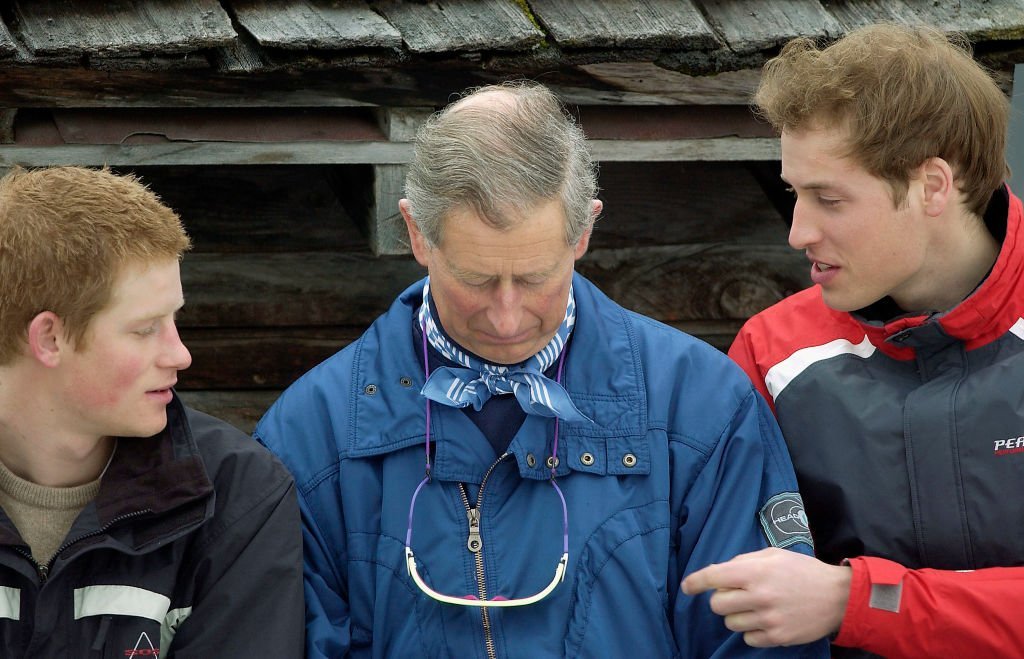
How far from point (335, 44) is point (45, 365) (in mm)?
977

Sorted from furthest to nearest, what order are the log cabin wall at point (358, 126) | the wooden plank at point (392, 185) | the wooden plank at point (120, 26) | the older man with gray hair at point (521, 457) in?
the wooden plank at point (392, 185) < the log cabin wall at point (358, 126) < the wooden plank at point (120, 26) < the older man with gray hair at point (521, 457)

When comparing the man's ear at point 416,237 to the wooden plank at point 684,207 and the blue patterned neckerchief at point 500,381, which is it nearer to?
the blue patterned neckerchief at point 500,381

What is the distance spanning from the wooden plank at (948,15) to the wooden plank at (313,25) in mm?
1174

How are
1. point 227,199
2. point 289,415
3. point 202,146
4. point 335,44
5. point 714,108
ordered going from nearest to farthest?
point 289,415, point 335,44, point 202,146, point 714,108, point 227,199

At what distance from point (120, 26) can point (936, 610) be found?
209 centimetres

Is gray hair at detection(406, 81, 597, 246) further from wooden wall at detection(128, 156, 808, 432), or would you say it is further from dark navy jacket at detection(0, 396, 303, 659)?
wooden wall at detection(128, 156, 808, 432)

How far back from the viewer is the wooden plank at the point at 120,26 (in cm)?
271

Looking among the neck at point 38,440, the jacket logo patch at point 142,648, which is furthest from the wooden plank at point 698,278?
the jacket logo patch at point 142,648

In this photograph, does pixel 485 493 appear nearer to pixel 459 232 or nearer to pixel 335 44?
pixel 459 232

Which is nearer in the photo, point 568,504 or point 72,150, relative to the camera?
point 568,504

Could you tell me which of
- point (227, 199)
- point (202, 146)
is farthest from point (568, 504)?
point (227, 199)

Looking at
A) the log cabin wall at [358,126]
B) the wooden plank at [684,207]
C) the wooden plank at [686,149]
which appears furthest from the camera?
the wooden plank at [684,207]

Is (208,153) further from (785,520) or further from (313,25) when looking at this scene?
(785,520)

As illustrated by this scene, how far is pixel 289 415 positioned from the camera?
2561mm
